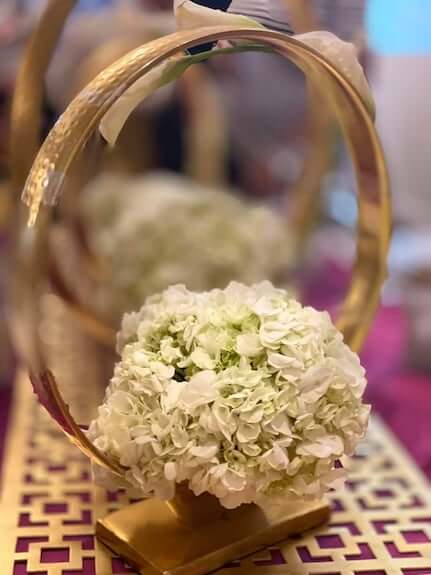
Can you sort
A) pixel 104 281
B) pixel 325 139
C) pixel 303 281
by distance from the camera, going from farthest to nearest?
1. pixel 303 281
2. pixel 325 139
3. pixel 104 281

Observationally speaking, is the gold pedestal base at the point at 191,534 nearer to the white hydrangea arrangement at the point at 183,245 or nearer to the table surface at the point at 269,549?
the table surface at the point at 269,549

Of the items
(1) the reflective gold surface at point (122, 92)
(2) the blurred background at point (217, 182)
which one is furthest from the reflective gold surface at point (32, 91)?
(1) the reflective gold surface at point (122, 92)

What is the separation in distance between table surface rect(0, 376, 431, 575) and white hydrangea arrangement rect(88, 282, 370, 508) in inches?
3.7

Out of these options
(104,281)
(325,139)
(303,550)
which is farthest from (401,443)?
(325,139)

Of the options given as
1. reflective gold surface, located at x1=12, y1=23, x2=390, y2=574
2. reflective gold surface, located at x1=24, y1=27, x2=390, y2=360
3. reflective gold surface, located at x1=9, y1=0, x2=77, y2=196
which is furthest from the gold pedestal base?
reflective gold surface, located at x1=9, y1=0, x2=77, y2=196

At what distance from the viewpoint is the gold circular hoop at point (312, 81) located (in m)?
0.55

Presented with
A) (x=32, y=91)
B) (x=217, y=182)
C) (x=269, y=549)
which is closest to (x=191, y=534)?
(x=269, y=549)

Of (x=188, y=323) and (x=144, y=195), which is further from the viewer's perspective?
(x=144, y=195)

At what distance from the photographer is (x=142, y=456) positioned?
0.56 meters

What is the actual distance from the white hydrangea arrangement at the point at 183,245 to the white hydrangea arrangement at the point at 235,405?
1.42 feet

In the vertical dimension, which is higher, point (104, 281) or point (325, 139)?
point (325, 139)

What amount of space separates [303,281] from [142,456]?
962 mm

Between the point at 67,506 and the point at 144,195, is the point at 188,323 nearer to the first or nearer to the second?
the point at 67,506

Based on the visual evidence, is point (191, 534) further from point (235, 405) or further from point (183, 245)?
point (183, 245)
